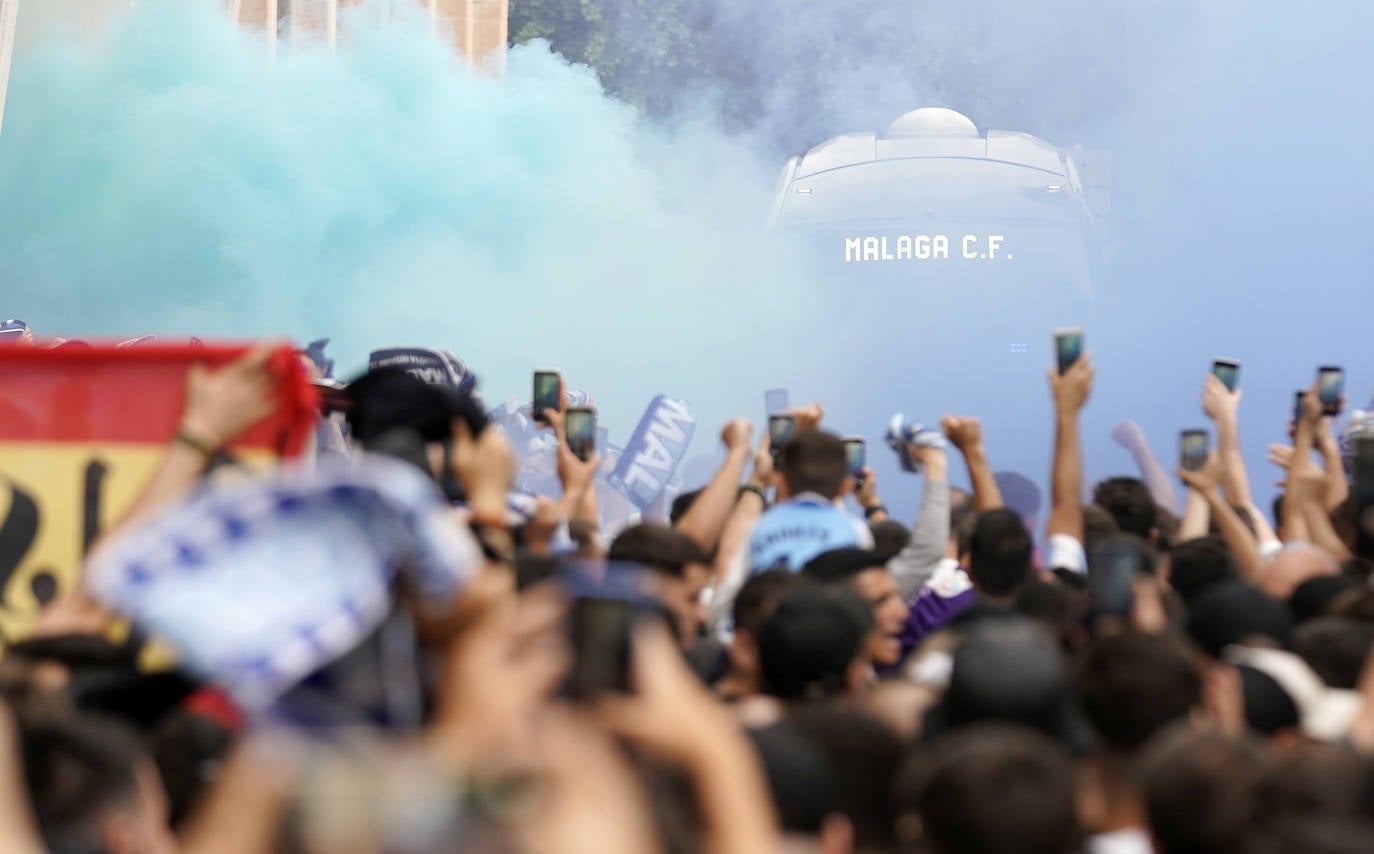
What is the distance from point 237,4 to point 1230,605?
39.9 ft

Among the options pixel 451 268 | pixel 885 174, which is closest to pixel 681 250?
pixel 451 268

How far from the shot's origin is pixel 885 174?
1313 centimetres

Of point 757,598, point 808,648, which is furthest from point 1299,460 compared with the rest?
point 808,648

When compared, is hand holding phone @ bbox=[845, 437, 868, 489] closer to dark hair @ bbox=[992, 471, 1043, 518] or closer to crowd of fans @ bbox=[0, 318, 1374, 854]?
dark hair @ bbox=[992, 471, 1043, 518]

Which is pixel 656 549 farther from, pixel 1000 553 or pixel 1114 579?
pixel 1114 579

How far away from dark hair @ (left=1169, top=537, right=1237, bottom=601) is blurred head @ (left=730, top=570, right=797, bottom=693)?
1.22m

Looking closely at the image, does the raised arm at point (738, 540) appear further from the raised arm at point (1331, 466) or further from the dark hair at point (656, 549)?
the raised arm at point (1331, 466)

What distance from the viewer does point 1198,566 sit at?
4508 millimetres

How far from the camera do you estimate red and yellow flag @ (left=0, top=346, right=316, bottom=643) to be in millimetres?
3162

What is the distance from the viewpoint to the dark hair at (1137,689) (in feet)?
9.02

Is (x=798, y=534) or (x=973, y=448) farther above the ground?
(x=973, y=448)

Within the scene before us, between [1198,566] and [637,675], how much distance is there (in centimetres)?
310

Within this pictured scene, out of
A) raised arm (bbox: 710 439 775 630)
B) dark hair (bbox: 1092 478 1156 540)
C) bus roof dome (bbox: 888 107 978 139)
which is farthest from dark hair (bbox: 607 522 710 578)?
bus roof dome (bbox: 888 107 978 139)

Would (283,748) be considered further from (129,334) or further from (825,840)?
(129,334)
